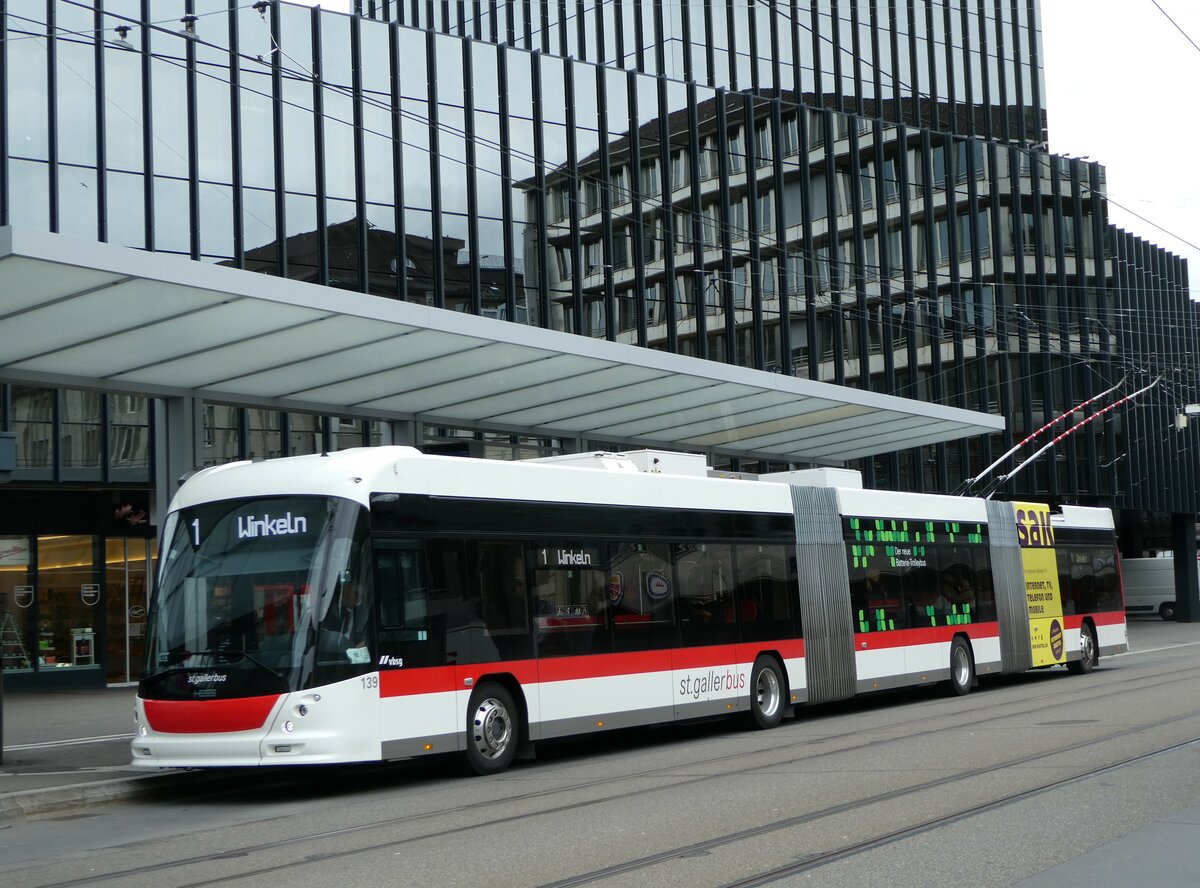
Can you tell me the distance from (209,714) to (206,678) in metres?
0.32

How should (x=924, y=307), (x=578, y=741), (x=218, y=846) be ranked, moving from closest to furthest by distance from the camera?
1. (x=218, y=846)
2. (x=578, y=741)
3. (x=924, y=307)

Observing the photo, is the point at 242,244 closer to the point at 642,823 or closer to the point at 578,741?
the point at 578,741

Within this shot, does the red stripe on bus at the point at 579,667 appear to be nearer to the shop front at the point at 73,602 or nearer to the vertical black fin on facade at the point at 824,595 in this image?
the vertical black fin on facade at the point at 824,595

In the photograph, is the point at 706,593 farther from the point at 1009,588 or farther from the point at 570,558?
the point at 1009,588

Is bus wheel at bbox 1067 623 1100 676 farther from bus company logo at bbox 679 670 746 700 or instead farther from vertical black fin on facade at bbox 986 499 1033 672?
bus company logo at bbox 679 670 746 700

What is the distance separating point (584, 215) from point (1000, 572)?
15134 millimetres

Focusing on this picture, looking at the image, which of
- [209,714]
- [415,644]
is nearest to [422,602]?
[415,644]

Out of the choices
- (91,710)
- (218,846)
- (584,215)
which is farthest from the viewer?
(584,215)

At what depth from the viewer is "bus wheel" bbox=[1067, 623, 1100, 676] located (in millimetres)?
26297

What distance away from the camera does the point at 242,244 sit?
28422 mm

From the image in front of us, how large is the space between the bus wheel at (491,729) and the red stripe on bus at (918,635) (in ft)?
23.9

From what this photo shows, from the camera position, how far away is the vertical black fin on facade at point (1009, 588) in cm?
2333

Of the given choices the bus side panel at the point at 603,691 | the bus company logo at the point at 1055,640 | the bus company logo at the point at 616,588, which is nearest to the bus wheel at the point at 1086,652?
the bus company logo at the point at 1055,640

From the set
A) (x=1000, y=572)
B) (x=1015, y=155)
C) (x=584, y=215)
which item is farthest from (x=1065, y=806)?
(x=1015, y=155)
